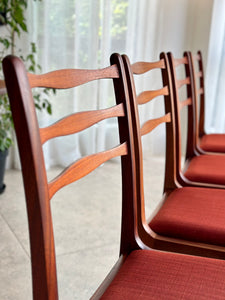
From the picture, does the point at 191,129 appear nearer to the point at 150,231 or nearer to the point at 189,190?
the point at 189,190

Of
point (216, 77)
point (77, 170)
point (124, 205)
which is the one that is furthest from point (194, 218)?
point (216, 77)

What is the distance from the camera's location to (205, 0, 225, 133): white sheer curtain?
312cm

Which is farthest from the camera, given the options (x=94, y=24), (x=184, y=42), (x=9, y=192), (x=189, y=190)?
(x=184, y=42)

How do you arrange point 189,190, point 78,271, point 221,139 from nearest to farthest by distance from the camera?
1. point 189,190
2. point 78,271
3. point 221,139

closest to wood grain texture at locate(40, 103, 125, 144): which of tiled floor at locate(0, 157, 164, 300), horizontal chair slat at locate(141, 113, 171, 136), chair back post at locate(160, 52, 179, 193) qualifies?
horizontal chair slat at locate(141, 113, 171, 136)

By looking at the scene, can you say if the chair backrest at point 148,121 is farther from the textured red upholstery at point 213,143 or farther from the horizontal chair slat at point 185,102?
the textured red upholstery at point 213,143

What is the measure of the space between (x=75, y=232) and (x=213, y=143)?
34.7 inches

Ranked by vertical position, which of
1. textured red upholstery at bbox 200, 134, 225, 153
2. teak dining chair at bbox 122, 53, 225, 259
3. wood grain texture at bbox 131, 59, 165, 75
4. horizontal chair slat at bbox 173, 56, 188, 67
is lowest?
textured red upholstery at bbox 200, 134, 225, 153

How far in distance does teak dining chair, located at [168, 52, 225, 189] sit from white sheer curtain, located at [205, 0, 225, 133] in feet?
4.12

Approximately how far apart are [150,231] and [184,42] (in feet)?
8.13

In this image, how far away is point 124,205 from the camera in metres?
1.08

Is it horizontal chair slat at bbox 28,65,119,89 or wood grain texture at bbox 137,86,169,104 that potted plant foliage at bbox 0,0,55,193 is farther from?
horizontal chair slat at bbox 28,65,119,89

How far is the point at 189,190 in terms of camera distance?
1435mm

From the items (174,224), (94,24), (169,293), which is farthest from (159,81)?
(169,293)
